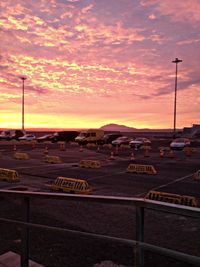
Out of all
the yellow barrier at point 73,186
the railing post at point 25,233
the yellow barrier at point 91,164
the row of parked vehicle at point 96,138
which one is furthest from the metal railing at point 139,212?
the row of parked vehicle at point 96,138

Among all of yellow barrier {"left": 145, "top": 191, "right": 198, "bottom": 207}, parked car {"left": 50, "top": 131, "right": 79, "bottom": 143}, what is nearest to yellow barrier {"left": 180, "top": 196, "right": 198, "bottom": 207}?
yellow barrier {"left": 145, "top": 191, "right": 198, "bottom": 207}

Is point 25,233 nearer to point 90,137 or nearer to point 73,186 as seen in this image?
point 73,186

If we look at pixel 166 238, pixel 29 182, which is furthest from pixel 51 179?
pixel 166 238

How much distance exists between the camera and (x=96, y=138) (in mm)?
47031

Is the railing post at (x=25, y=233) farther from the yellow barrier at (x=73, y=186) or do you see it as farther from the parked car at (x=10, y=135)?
the parked car at (x=10, y=135)

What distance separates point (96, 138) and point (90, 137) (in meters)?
1.34

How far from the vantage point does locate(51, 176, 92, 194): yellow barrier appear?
447 inches

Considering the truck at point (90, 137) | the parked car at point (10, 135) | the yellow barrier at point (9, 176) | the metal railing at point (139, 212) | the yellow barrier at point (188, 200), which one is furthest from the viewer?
the parked car at point (10, 135)

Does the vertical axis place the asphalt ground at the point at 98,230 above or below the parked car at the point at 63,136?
below

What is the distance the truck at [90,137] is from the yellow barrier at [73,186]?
3341 centimetres

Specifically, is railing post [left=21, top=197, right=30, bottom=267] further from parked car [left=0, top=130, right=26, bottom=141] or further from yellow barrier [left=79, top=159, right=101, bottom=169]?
parked car [left=0, top=130, right=26, bottom=141]

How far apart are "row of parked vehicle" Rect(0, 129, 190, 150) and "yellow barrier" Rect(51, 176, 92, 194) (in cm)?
2638

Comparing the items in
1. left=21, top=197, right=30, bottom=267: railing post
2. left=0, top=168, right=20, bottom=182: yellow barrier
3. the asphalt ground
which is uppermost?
left=21, top=197, right=30, bottom=267: railing post

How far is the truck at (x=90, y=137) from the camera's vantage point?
4566 centimetres
